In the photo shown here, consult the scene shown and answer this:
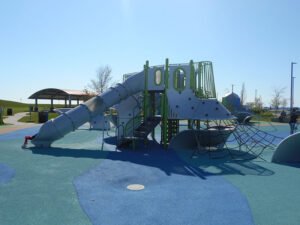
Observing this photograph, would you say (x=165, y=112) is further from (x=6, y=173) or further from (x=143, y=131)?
(x=6, y=173)

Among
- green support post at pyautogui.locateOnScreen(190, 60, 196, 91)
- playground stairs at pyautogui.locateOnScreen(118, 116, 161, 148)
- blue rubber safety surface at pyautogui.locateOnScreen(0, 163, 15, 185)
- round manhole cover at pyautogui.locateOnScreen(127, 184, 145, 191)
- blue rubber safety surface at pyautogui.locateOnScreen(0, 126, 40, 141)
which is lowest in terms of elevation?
round manhole cover at pyautogui.locateOnScreen(127, 184, 145, 191)

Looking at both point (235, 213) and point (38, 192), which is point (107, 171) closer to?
point (38, 192)

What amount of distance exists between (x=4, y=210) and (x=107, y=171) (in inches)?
146

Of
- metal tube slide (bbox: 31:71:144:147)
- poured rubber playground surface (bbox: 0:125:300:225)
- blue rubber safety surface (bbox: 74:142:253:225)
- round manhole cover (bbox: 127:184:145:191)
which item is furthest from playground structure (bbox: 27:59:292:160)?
round manhole cover (bbox: 127:184:145:191)

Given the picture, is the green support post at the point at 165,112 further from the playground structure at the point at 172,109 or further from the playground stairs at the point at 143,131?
the playground stairs at the point at 143,131

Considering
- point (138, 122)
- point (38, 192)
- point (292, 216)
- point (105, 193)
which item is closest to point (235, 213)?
point (292, 216)

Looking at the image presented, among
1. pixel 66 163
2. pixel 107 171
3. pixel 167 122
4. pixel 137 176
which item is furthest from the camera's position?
pixel 167 122

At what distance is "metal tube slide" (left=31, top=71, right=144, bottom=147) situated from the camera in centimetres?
1329

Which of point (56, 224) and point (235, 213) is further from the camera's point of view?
point (235, 213)

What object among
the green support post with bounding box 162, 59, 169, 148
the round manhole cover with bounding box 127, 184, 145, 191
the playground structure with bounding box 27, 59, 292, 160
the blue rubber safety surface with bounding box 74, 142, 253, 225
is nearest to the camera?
the blue rubber safety surface with bounding box 74, 142, 253, 225

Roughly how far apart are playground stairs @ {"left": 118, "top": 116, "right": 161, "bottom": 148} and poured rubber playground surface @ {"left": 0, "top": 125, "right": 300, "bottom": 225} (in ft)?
6.09

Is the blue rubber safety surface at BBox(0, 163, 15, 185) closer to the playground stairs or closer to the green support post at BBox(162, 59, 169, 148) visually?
the playground stairs

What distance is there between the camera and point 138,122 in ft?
51.6

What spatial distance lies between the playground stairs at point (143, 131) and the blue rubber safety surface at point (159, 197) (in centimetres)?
360
